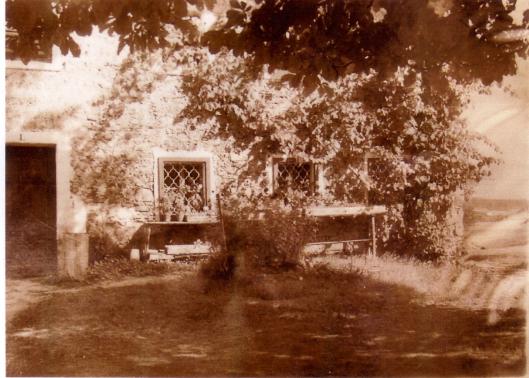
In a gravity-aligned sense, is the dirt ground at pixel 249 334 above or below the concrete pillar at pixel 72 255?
below

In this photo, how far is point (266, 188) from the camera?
2.81m

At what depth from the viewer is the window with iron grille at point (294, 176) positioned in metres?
2.84

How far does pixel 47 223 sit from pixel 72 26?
101 cm

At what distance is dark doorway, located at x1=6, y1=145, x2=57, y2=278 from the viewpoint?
94.4 inches

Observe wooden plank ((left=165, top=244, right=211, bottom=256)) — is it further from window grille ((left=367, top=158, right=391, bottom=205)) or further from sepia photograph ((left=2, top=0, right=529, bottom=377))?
window grille ((left=367, top=158, right=391, bottom=205))

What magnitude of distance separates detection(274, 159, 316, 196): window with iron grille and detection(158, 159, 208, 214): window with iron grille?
45 centimetres

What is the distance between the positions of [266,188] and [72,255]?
1.13m

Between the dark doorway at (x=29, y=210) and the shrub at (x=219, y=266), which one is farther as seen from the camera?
the shrub at (x=219, y=266)

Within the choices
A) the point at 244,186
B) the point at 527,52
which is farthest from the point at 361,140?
the point at 527,52

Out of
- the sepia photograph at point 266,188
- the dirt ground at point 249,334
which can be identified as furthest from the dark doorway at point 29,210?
the dirt ground at point 249,334

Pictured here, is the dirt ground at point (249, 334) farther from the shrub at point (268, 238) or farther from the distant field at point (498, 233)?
the distant field at point (498, 233)

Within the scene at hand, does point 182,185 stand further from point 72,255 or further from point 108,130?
point 72,255

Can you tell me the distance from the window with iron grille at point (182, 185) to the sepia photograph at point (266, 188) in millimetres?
12

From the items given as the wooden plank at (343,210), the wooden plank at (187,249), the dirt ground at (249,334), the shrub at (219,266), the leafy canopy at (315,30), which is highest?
the leafy canopy at (315,30)
